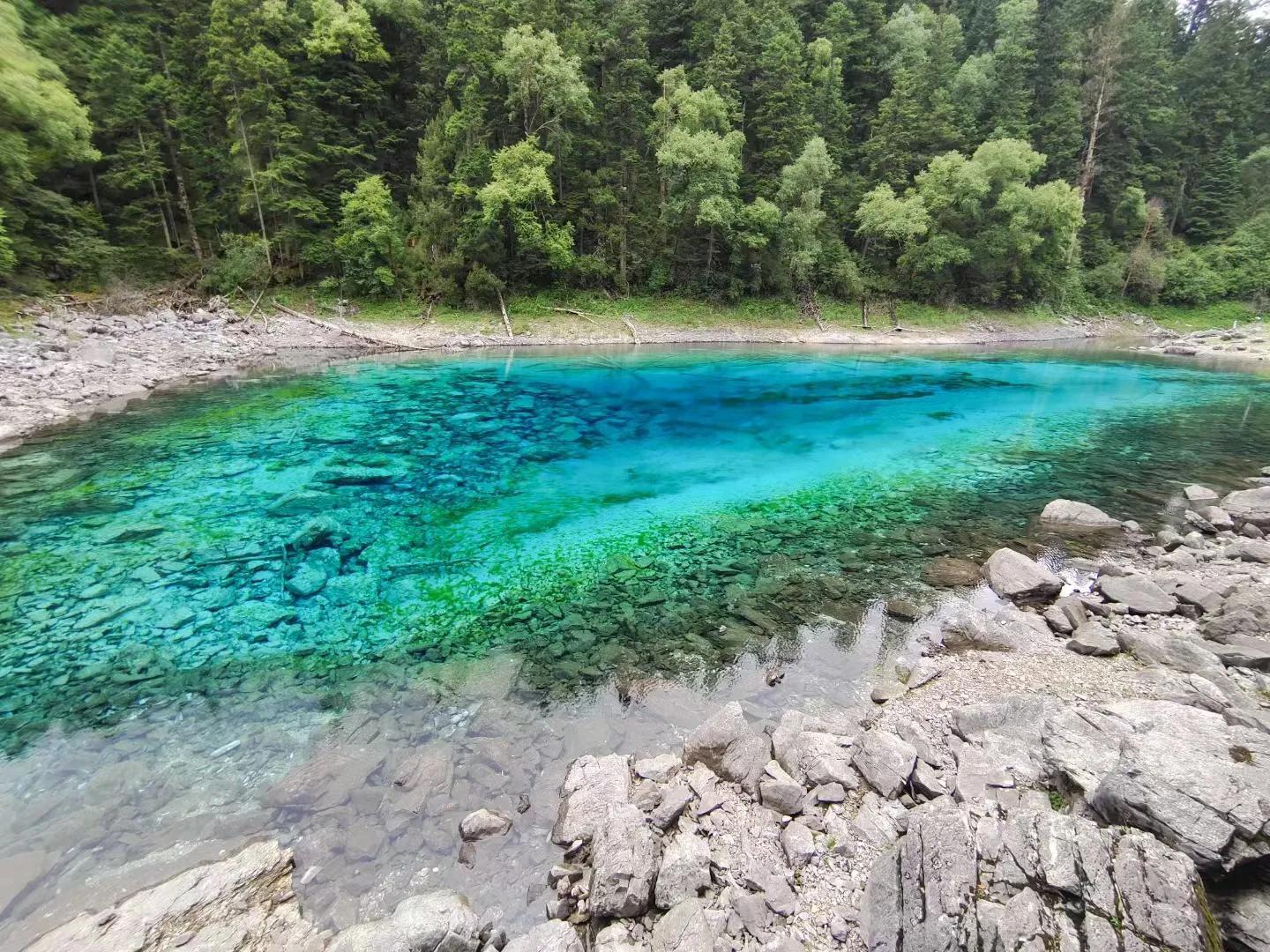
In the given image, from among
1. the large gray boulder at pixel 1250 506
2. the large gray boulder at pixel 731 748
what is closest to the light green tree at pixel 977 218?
the large gray boulder at pixel 1250 506

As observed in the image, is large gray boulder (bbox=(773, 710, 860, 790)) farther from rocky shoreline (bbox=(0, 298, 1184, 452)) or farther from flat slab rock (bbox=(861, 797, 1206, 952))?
rocky shoreline (bbox=(0, 298, 1184, 452))

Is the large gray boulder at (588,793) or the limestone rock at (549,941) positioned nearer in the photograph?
the limestone rock at (549,941)

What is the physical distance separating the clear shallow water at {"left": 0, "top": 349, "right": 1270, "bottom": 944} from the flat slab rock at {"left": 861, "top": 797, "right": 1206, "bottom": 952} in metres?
2.77

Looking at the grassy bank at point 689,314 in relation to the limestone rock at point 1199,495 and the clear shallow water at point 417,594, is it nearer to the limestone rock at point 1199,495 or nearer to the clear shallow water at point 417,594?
the clear shallow water at point 417,594

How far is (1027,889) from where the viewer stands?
332cm

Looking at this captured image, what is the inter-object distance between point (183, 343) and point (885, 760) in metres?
31.7

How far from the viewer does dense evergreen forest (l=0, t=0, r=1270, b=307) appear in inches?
1240

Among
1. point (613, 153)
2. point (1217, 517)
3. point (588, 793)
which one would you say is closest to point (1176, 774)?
point (588, 793)

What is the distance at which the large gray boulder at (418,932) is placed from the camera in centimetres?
376

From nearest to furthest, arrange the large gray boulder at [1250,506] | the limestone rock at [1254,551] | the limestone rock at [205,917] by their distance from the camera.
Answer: the limestone rock at [205,917] → the limestone rock at [1254,551] → the large gray boulder at [1250,506]

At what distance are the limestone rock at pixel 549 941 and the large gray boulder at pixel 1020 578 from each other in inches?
324

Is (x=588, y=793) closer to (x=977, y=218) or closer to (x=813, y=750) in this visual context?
(x=813, y=750)

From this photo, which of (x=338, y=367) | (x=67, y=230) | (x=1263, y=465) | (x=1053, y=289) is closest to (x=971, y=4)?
(x=1053, y=289)

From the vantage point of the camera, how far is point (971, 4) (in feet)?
204
